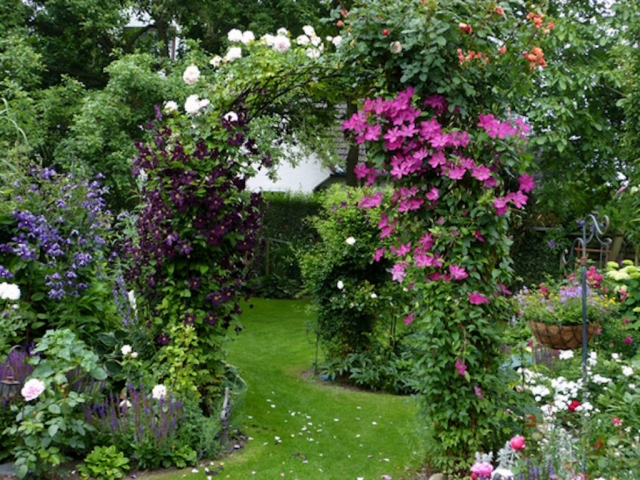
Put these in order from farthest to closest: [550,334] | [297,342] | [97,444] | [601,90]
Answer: [601,90] → [297,342] → [550,334] → [97,444]

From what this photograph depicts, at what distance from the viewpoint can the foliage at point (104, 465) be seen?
12.2ft

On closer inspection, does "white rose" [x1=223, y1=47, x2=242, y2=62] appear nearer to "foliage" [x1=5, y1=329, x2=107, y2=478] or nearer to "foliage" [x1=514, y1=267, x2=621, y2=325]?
"foliage" [x1=5, y1=329, x2=107, y2=478]

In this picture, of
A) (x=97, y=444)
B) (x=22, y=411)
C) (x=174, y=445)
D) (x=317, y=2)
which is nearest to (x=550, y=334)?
(x=174, y=445)

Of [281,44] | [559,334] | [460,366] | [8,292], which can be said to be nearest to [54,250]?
[8,292]

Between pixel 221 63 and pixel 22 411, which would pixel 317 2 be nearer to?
pixel 221 63

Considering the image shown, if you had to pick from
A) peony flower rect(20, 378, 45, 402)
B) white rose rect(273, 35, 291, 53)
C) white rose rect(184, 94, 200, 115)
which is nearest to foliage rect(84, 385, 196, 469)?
peony flower rect(20, 378, 45, 402)

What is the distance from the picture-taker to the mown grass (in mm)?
4129

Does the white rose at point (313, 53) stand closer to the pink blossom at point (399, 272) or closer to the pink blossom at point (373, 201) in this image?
the pink blossom at point (373, 201)

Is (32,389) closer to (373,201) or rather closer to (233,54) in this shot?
(373,201)

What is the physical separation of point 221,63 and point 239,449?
2718 mm

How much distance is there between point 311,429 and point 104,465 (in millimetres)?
1712

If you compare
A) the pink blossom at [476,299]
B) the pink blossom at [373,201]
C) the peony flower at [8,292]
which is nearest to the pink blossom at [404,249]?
the pink blossom at [373,201]

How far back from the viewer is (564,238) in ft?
37.9

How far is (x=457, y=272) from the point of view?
356 centimetres
